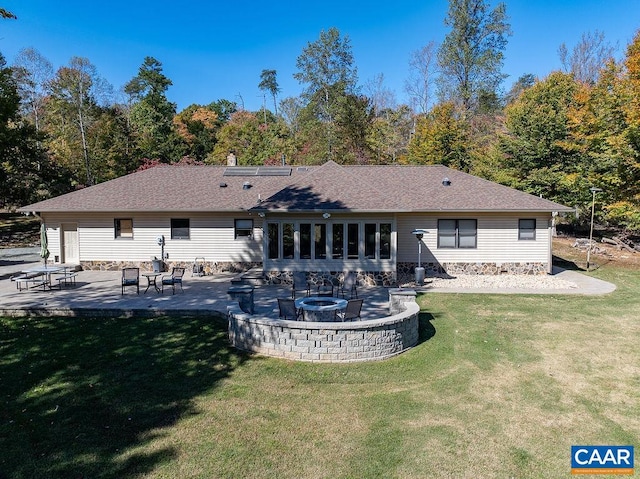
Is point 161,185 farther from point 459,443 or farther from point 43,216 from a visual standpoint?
point 459,443

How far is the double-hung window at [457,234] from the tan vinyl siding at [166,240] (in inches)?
323

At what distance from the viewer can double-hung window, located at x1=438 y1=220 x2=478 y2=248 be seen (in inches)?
678

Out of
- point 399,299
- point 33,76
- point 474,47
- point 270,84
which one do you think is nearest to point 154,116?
point 33,76

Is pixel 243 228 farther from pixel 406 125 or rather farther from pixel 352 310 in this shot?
pixel 406 125

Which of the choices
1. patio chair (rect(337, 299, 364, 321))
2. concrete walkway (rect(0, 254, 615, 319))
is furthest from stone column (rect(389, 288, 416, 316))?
patio chair (rect(337, 299, 364, 321))

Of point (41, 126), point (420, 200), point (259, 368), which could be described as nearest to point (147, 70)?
point (41, 126)

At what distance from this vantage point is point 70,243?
18766mm

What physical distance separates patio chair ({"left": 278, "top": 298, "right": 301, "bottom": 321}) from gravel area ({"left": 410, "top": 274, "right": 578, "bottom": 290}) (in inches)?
280

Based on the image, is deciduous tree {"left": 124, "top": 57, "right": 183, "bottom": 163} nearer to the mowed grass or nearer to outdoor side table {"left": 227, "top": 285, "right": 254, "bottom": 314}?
the mowed grass

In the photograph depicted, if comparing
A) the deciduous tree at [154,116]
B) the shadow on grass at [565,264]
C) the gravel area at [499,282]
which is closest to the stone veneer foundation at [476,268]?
the gravel area at [499,282]

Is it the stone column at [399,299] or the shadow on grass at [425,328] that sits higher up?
the stone column at [399,299]

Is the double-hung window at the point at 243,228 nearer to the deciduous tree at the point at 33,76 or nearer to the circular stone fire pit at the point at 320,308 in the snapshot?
the circular stone fire pit at the point at 320,308

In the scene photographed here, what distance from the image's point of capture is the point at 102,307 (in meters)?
A: 11.2

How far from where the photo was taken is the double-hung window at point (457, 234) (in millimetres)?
17219
